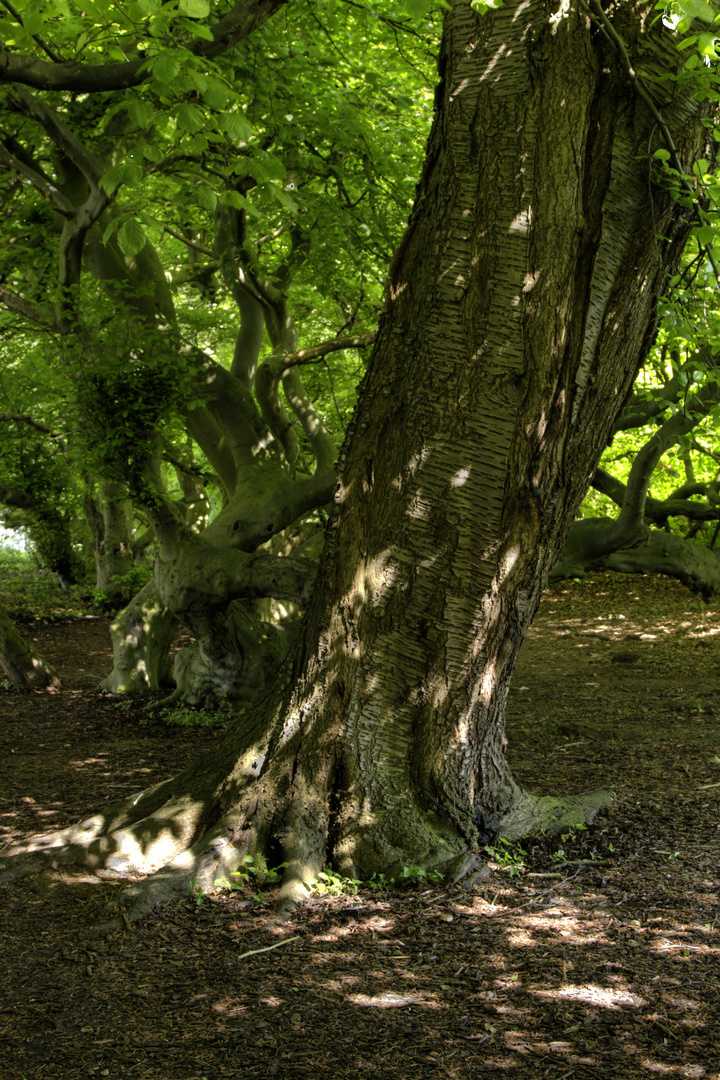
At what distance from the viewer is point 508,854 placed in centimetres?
420

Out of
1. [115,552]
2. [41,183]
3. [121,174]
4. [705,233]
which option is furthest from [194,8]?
[115,552]

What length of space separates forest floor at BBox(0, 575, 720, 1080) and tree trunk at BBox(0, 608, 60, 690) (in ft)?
16.4

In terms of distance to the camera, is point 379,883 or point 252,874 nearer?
point 379,883

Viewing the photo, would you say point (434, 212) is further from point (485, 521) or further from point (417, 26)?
point (417, 26)

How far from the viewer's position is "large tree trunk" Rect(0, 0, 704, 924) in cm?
365

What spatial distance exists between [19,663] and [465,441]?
8.17m

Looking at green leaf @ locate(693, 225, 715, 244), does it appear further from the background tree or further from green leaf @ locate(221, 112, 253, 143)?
the background tree

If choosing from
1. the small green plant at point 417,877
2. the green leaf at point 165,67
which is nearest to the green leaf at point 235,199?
the green leaf at point 165,67

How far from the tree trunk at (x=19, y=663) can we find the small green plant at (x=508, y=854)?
300 inches

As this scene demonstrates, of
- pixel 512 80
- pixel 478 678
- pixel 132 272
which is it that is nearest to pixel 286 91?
pixel 132 272

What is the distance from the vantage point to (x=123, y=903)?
377cm

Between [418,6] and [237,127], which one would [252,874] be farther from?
[418,6]

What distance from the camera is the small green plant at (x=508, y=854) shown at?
161 inches

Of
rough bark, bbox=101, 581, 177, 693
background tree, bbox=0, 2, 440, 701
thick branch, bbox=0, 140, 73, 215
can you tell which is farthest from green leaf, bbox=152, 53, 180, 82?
rough bark, bbox=101, 581, 177, 693
